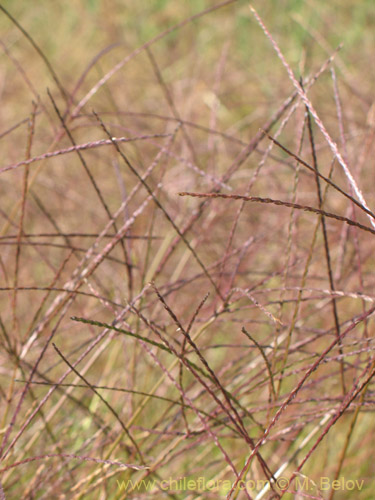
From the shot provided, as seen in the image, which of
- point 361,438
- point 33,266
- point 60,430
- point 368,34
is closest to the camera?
point 60,430

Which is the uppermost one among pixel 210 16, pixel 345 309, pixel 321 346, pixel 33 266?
pixel 210 16

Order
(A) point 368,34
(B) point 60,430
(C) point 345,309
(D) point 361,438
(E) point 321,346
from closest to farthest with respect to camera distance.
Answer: (B) point 60,430, (D) point 361,438, (E) point 321,346, (C) point 345,309, (A) point 368,34

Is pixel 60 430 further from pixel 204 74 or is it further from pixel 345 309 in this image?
pixel 204 74

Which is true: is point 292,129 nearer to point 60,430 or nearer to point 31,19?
point 60,430

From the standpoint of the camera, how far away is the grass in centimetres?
60

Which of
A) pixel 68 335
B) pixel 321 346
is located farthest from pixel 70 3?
pixel 321 346

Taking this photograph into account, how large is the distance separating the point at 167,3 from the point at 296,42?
0.78 metres

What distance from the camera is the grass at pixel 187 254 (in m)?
0.60

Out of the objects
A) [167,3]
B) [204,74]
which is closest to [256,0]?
[167,3]

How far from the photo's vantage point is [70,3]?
3.23 metres

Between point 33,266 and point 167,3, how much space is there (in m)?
1.96

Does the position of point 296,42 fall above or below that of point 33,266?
above

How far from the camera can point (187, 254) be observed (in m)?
1.09

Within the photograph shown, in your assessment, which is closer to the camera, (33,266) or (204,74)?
(33,266)
